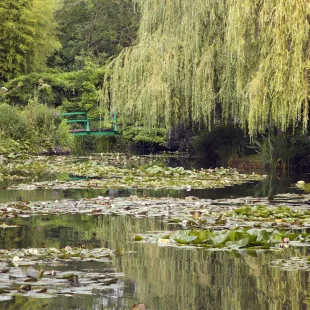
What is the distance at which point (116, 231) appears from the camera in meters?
7.89

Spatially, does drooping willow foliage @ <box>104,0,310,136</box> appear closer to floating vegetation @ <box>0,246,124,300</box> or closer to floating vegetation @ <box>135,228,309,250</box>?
floating vegetation @ <box>135,228,309,250</box>

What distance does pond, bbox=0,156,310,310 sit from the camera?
4.83 meters

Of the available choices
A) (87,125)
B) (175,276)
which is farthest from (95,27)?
(175,276)

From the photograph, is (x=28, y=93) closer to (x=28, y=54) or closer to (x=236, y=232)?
(x=28, y=54)

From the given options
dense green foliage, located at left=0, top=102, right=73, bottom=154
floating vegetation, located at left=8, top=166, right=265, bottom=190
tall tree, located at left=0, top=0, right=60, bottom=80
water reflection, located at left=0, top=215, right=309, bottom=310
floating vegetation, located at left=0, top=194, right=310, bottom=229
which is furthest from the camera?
tall tree, located at left=0, top=0, right=60, bottom=80

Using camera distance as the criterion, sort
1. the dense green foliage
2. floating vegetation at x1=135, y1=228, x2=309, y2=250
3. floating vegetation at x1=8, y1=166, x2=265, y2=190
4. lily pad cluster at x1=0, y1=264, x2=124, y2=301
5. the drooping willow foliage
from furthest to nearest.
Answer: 1. the dense green foliage
2. floating vegetation at x1=8, y1=166, x2=265, y2=190
3. the drooping willow foliage
4. floating vegetation at x1=135, y1=228, x2=309, y2=250
5. lily pad cluster at x1=0, y1=264, x2=124, y2=301

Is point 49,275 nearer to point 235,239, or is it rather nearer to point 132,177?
point 235,239

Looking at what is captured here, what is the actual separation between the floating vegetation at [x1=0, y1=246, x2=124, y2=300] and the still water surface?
0.10m

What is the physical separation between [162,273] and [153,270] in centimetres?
11

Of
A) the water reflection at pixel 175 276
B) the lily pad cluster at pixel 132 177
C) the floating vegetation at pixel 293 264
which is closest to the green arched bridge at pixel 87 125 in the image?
the lily pad cluster at pixel 132 177

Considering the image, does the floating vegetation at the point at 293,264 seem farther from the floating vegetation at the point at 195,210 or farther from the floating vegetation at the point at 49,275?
the floating vegetation at the point at 195,210

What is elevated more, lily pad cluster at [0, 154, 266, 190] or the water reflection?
lily pad cluster at [0, 154, 266, 190]

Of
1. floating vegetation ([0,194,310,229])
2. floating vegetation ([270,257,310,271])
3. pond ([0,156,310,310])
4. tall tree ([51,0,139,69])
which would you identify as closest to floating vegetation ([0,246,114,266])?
pond ([0,156,310,310])

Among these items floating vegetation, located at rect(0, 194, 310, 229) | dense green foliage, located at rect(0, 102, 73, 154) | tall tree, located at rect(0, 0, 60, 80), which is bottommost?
floating vegetation, located at rect(0, 194, 310, 229)
